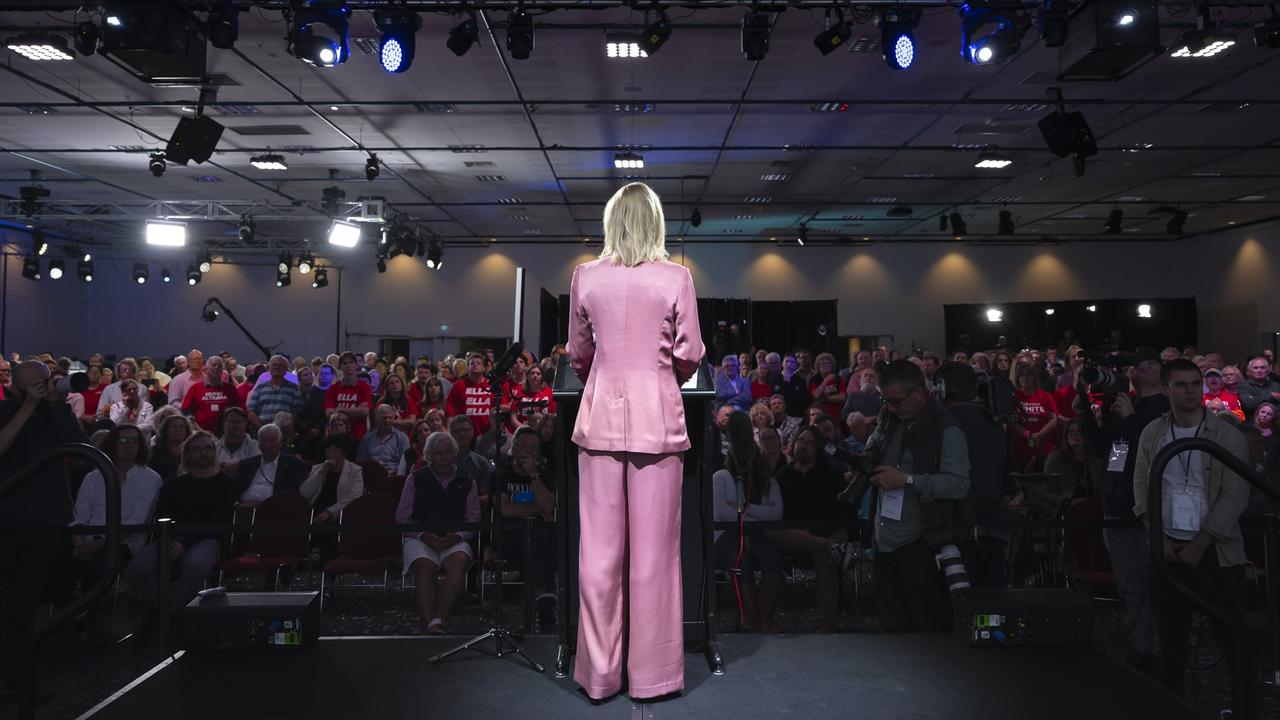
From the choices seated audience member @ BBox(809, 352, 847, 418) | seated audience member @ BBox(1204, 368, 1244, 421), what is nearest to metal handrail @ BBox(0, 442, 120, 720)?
seated audience member @ BBox(809, 352, 847, 418)

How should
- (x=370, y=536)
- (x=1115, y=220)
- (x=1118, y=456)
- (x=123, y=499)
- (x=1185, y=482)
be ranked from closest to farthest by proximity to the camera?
1. (x=1185, y=482)
2. (x=1118, y=456)
3. (x=123, y=499)
4. (x=370, y=536)
5. (x=1115, y=220)

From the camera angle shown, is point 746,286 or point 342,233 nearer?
point 342,233

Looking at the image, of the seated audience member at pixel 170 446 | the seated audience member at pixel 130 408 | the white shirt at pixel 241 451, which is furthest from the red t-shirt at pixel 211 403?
the seated audience member at pixel 170 446

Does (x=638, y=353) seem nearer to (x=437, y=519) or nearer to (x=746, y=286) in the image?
(x=437, y=519)

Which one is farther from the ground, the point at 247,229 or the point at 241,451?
the point at 247,229

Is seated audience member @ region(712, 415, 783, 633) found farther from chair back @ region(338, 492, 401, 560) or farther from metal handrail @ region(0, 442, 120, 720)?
metal handrail @ region(0, 442, 120, 720)

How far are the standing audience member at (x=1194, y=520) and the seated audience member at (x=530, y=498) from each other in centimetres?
335

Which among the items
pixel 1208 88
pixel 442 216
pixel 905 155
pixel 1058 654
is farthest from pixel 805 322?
pixel 1058 654

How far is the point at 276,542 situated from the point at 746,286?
13910 mm

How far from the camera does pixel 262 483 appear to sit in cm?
642

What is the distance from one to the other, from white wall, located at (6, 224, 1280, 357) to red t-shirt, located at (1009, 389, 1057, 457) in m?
10.4

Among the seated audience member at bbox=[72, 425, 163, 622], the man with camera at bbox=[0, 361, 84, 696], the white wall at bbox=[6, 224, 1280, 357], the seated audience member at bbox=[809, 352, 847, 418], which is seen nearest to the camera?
the man with camera at bbox=[0, 361, 84, 696]

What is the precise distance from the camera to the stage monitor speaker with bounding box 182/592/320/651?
317cm

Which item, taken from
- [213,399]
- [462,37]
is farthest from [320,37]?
[213,399]
